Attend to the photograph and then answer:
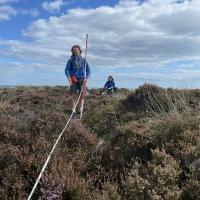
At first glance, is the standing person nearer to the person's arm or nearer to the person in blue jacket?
the person's arm

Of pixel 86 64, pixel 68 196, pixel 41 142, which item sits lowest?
pixel 68 196

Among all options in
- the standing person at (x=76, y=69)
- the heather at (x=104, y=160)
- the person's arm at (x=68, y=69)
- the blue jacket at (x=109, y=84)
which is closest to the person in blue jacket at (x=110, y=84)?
the blue jacket at (x=109, y=84)

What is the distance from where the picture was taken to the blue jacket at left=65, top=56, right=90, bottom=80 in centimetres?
1302

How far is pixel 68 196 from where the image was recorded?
5.23 metres

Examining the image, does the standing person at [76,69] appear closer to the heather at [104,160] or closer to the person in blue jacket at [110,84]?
the heather at [104,160]

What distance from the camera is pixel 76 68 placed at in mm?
13047

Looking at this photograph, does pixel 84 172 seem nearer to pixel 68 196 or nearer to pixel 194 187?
pixel 68 196

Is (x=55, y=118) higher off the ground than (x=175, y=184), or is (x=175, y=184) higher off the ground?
(x=55, y=118)

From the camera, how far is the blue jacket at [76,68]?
13.0 metres

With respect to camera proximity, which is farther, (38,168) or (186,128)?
(186,128)

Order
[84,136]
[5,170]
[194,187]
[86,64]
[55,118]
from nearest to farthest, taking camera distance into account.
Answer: [194,187] < [5,170] < [84,136] < [55,118] < [86,64]

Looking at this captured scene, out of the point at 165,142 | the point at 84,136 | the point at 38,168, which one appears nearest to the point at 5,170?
the point at 38,168

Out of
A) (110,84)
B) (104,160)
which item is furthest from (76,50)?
(110,84)

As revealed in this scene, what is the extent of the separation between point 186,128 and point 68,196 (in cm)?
296
